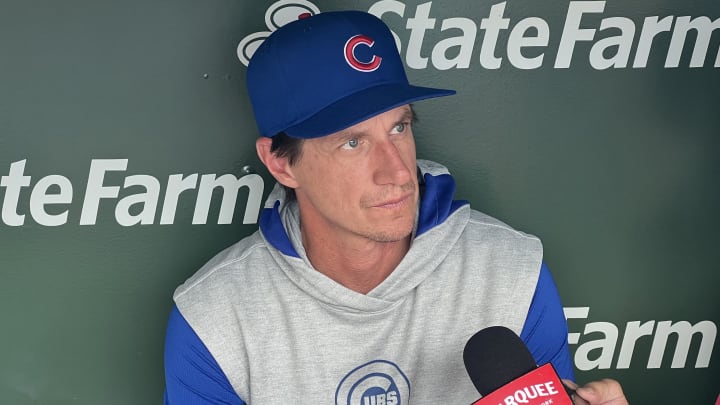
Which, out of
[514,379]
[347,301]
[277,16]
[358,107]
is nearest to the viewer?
[514,379]

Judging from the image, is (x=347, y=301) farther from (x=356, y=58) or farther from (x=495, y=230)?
(x=356, y=58)

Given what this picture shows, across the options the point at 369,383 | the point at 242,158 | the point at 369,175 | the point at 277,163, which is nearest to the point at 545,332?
the point at 369,383

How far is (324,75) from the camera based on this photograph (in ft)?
5.06

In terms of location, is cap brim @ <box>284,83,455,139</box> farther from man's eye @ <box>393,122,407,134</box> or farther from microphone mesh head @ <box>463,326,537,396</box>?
microphone mesh head @ <box>463,326,537,396</box>

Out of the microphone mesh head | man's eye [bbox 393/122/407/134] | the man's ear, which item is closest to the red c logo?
man's eye [bbox 393/122/407/134]

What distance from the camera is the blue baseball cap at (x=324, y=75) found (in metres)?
1.53

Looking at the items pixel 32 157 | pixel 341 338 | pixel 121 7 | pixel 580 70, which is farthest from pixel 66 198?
pixel 580 70

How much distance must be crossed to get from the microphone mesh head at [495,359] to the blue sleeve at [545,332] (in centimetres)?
31

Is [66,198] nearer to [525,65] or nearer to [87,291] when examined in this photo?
[87,291]

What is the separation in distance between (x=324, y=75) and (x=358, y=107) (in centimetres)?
9

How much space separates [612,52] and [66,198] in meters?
1.15

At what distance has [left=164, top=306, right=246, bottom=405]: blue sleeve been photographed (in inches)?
65.6

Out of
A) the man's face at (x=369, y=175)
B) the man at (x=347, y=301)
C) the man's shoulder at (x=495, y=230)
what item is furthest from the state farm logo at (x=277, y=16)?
the man's shoulder at (x=495, y=230)

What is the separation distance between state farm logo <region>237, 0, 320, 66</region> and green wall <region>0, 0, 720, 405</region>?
10 mm
